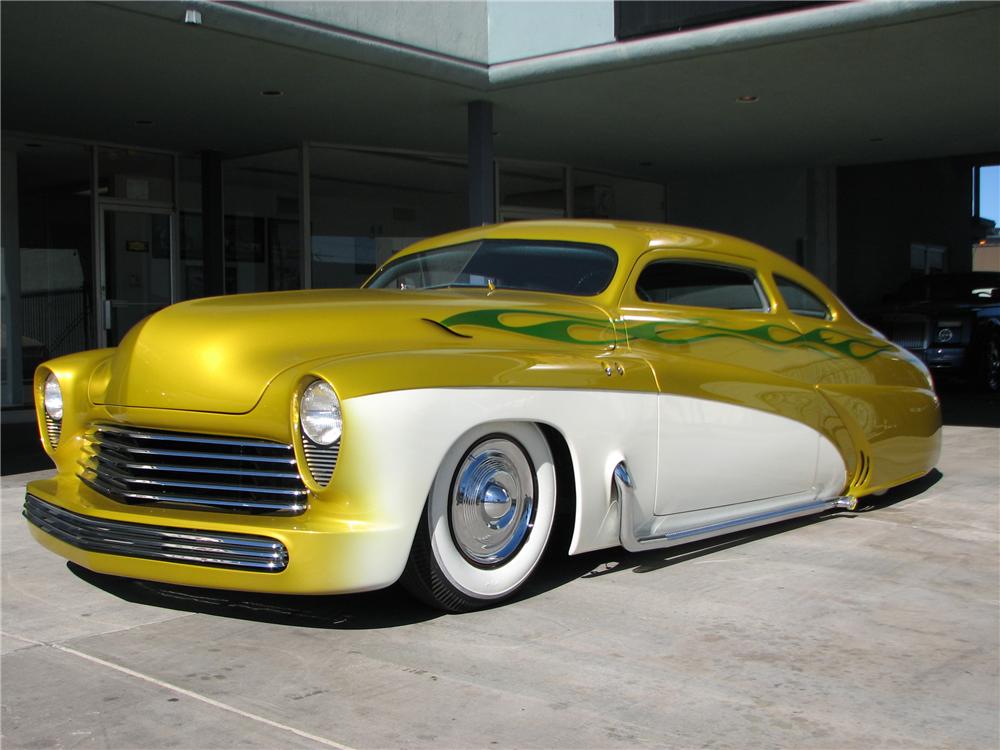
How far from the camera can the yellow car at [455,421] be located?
335 cm

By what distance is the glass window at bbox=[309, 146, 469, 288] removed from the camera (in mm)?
14078

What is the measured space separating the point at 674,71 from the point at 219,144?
6.59 meters

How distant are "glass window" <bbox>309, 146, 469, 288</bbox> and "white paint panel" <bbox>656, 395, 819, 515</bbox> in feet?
32.3

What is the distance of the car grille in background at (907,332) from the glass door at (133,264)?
9676mm

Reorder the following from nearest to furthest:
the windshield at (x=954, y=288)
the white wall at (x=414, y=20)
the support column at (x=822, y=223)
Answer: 1. the white wall at (x=414, y=20)
2. the windshield at (x=954, y=288)
3. the support column at (x=822, y=223)

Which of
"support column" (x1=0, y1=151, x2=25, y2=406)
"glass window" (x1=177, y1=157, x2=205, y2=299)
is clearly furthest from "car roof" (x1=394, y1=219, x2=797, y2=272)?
"glass window" (x1=177, y1=157, x2=205, y2=299)

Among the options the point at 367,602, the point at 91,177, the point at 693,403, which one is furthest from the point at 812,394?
the point at 91,177

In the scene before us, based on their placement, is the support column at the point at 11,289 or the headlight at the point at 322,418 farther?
the support column at the point at 11,289

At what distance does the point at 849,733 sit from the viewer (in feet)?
9.09

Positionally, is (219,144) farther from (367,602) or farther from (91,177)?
(367,602)

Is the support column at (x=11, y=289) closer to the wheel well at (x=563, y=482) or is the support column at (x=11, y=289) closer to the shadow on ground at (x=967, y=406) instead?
the wheel well at (x=563, y=482)

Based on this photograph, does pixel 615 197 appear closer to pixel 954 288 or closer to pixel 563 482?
pixel 954 288

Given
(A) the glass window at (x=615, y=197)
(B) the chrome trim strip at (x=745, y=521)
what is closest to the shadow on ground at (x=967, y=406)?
(B) the chrome trim strip at (x=745, y=521)

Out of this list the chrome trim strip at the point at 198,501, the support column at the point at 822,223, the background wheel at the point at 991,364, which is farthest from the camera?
A: the support column at the point at 822,223
